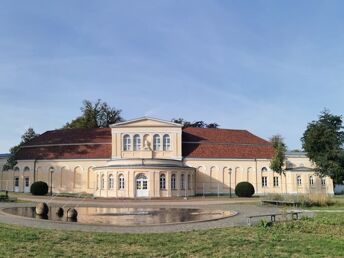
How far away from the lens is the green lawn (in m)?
11.5

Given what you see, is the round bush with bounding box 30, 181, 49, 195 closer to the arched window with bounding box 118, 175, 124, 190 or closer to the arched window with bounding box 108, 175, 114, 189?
the arched window with bounding box 108, 175, 114, 189

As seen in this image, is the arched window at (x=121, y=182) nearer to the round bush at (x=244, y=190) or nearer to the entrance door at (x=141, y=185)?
the entrance door at (x=141, y=185)

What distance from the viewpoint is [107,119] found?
3465 inches

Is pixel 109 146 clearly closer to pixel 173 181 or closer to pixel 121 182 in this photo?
pixel 121 182

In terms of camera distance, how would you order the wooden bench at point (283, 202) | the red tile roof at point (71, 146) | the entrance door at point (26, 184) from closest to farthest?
1. the wooden bench at point (283, 202)
2. the red tile roof at point (71, 146)
3. the entrance door at point (26, 184)

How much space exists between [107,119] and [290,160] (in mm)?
38143

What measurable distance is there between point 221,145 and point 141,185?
17.6m

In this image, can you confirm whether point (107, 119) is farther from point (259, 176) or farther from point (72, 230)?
point (72, 230)

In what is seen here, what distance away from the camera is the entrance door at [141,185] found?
50.7 meters

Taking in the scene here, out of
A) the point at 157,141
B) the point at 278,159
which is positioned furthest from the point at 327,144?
the point at 157,141

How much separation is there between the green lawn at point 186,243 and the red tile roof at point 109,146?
153 feet

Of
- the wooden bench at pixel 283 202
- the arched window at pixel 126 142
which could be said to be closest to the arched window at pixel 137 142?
the arched window at pixel 126 142

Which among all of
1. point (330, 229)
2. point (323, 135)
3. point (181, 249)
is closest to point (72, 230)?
point (181, 249)

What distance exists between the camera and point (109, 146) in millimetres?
63219
